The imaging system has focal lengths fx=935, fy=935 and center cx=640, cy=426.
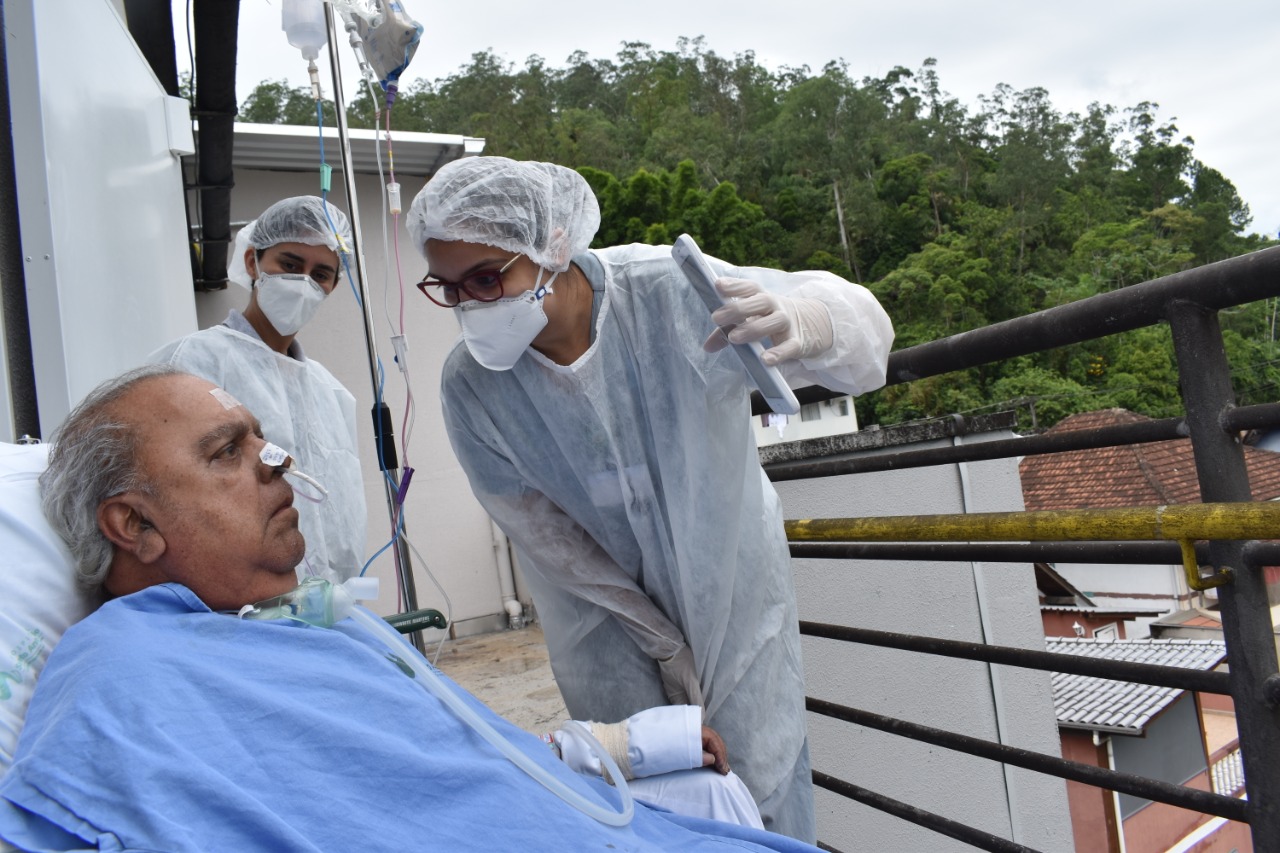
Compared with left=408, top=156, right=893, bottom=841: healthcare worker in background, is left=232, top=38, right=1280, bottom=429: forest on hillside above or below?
above

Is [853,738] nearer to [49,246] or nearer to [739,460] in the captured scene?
[739,460]

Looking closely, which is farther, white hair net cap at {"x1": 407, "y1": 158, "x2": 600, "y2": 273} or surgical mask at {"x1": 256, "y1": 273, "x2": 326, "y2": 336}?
surgical mask at {"x1": 256, "y1": 273, "x2": 326, "y2": 336}

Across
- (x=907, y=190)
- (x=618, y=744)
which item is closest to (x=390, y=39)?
(x=618, y=744)

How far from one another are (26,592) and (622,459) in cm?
85

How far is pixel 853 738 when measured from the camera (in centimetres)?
296

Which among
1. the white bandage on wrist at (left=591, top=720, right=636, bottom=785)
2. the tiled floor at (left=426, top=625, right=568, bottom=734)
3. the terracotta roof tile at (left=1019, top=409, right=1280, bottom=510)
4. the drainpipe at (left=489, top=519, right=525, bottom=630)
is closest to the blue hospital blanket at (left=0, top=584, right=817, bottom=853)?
the white bandage on wrist at (left=591, top=720, right=636, bottom=785)

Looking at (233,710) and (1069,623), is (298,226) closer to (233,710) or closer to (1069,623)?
(233,710)

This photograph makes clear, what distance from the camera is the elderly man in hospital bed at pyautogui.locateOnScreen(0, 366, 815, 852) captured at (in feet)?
2.85

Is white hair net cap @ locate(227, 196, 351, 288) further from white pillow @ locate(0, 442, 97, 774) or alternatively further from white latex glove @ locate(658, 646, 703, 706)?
white latex glove @ locate(658, 646, 703, 706)

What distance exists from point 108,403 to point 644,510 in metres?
0.80

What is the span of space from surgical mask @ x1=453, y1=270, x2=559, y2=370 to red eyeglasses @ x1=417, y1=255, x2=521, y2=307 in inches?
0.8

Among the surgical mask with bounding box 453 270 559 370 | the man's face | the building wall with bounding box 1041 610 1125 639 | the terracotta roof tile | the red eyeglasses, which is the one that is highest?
the red eyeglasses

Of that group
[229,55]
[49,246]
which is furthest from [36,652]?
[229,55]

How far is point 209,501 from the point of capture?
1.23m
